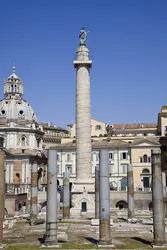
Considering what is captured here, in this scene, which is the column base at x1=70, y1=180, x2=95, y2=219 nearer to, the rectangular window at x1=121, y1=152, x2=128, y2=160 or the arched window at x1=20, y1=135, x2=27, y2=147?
the rectangular window at x1=121, y1=152, x2=128, y2=160

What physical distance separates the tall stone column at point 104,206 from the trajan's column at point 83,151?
19.2 meters

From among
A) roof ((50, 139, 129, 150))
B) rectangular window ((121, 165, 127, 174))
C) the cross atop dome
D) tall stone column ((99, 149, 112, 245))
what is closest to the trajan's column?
tall stone column ((99, 149, 112, 245))

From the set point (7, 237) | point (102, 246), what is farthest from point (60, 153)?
point (102, 246)

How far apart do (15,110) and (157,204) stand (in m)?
51.9

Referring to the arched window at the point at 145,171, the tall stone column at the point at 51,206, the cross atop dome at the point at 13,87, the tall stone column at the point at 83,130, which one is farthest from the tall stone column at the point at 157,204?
the cross atop dome at the point at 13,87

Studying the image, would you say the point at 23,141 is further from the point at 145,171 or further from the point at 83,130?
the point at 83,130

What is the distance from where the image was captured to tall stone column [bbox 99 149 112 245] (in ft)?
58.6

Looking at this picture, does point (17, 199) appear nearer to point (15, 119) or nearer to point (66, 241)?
point (15, 119)

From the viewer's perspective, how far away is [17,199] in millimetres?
46719

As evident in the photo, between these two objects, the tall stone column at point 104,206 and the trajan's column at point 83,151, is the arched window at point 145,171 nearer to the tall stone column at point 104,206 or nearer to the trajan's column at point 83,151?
the trajan's column at point 83,151

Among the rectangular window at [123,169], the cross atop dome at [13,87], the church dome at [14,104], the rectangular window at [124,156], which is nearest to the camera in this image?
the rectangular window at [123,169]

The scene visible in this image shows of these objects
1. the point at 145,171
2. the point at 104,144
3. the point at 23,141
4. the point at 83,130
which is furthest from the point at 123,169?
the point at 83,130

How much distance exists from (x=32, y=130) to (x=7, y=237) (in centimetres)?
4498

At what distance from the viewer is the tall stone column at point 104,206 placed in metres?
17.9
